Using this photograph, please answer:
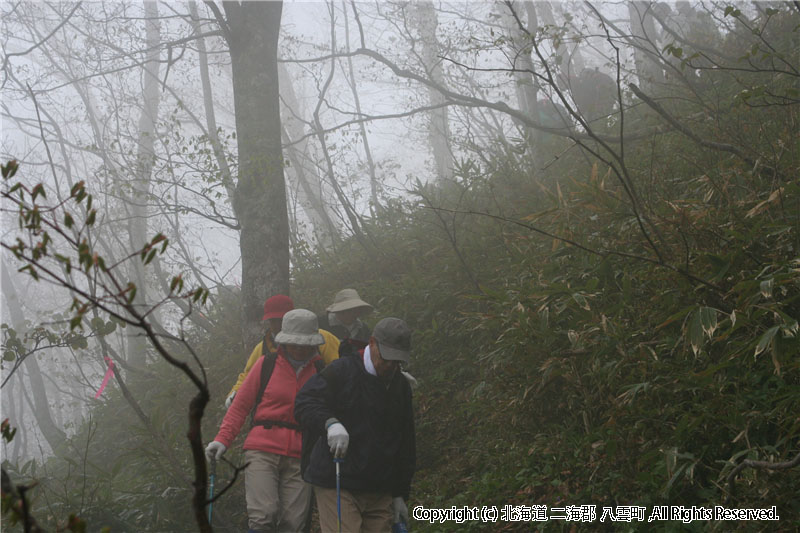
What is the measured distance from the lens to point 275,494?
477 centimetres

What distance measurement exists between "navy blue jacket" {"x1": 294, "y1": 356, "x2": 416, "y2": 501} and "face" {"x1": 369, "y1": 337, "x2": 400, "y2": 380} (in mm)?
61

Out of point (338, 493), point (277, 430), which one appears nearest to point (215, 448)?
point (277, 430)

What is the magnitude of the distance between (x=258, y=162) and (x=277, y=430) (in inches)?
134

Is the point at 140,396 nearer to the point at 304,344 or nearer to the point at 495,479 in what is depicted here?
the point at 304,344

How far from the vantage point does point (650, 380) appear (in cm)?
420

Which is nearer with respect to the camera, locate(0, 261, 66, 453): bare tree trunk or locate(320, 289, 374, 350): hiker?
locate(320, 289, 374, 350): hiker

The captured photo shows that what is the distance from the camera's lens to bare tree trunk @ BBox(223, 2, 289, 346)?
7.07 m

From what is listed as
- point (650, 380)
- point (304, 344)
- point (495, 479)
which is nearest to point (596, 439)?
point (650, 380)

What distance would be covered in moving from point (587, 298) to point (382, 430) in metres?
1.97

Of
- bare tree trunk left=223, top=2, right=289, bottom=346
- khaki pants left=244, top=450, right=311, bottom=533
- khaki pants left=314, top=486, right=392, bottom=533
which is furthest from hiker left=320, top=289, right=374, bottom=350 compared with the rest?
khaki pants left=314, top=486, right=392, bottom=533

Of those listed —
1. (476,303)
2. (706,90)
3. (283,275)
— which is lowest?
(476,303)

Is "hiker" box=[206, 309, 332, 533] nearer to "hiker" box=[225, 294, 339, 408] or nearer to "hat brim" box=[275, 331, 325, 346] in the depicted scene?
"hat brim" box=[275, 331, 325, 346]

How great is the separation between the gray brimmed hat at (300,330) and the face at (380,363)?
0.73 meters

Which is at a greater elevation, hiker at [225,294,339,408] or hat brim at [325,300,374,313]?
hat brim at [325,300,374,313]
